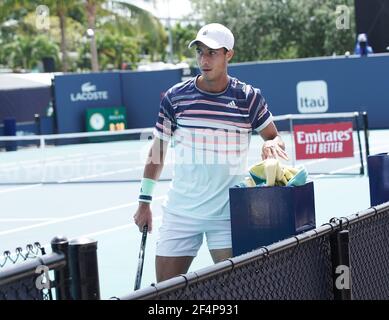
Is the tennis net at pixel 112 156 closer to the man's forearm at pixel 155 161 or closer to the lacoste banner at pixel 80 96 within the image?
the lacoste banner at pixel 80 96

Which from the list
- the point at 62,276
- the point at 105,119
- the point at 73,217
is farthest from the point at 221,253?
the point at 105,119

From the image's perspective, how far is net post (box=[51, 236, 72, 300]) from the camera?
3248 mm

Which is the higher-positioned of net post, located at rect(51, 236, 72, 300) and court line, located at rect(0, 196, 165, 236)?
net post, located at rect(51, 236, 72, 300)

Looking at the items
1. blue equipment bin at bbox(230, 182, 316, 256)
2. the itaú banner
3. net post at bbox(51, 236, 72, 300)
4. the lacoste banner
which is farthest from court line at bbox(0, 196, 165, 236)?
the lacoste banner

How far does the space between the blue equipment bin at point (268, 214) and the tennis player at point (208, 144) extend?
462 mm

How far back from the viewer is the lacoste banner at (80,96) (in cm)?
3119

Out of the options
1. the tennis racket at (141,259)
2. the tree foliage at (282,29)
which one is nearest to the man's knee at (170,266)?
the tennis racket at (141,259)

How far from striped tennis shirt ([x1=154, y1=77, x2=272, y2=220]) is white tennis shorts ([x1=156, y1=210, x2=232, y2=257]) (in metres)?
0.04

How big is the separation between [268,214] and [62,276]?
202 centimetres

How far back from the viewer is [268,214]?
5141mm

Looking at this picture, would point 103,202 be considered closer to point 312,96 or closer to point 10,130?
point 10,130

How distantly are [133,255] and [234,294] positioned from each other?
23.2ft

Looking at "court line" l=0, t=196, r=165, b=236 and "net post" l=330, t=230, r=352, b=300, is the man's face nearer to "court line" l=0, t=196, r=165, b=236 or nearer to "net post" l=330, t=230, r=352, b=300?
"net post" l=330, t=230, r=352, b=300
